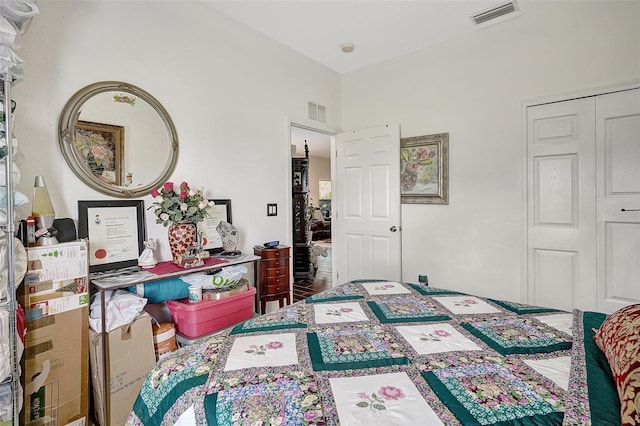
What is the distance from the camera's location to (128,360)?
1.75m

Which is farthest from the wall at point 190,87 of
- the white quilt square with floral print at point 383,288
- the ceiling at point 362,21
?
the white quilt square with floral print at point 383,288

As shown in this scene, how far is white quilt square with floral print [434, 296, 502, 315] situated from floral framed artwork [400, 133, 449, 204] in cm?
166

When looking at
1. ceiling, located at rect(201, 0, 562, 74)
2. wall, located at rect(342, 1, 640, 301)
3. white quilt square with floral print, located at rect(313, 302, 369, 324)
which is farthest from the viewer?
ceiling, located at rect(201, 0, 562, 74)

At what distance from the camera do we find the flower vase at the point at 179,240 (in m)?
2.11

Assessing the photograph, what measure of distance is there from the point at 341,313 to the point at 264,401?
71cm

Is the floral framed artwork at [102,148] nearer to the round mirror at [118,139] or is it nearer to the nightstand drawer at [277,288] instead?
the round mirror at [118,139]

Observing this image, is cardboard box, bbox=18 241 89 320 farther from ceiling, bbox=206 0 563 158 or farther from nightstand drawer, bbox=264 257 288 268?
ceiling, bbox=206 0 563 158

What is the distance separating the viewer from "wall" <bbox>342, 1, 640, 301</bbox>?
96.8 inches

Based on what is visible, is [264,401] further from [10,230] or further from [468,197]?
[468,197]

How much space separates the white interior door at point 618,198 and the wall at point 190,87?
257 cm

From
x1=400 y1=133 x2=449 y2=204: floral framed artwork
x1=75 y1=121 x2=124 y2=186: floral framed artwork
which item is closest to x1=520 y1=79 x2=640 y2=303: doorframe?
x1=400 y1=133 x2=449 y2=204: floral framed artwork

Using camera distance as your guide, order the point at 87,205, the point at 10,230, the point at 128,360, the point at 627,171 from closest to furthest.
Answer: the point at 10,230 → the point at 128,360 → the point at 87,205 → the point at 627,171

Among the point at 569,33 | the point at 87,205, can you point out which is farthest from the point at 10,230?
the point at 569,33

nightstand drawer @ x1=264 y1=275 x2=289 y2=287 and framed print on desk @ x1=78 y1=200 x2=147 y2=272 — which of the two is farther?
nightstand drawer @ x1=264 y1=275 x2=289 y2=287
